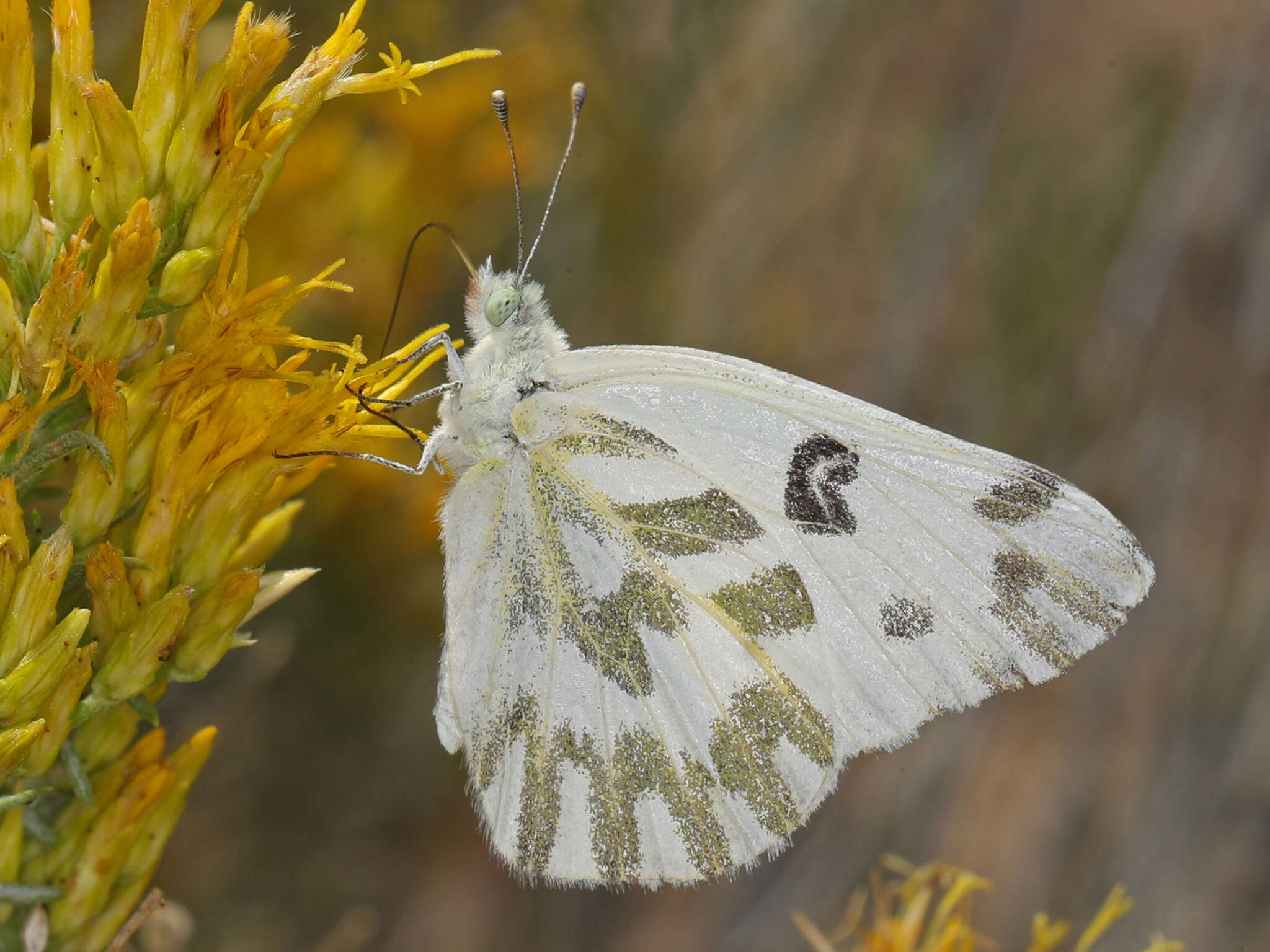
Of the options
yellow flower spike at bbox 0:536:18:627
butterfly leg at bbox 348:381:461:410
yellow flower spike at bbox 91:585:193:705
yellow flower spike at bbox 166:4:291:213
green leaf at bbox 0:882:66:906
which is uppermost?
yellow flower spike at bbox 166:4:291:213

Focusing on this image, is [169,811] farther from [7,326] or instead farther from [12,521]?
[7,326]

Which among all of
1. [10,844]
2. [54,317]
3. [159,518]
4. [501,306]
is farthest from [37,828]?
[501,306]

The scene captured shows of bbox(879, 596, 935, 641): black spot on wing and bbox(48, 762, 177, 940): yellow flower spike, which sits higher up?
bbox(879, 596, 935, 641): black spot on wing

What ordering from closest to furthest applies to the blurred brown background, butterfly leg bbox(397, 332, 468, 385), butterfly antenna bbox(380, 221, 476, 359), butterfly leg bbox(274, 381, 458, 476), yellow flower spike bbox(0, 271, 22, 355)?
yellow flower spike bbox(0, 271, 22, 355) < butterfly leg bbox(274, 381, 458, 476) < butterfly leg bbox(397, 332, 468, 385) < butterfly antenna bbox(380, 221, 476, 359) < the blurred brown background

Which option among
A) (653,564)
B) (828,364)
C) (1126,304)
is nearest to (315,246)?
(653,564)

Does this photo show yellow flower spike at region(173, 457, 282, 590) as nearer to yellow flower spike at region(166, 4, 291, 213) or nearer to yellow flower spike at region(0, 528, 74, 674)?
yellow flower spike at region(0, 528, 74, 674)

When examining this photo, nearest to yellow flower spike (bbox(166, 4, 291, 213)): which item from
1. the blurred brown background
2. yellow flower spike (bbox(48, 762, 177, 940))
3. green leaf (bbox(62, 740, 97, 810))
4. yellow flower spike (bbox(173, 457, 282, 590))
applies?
yellow flower spike (bbox(173, 457, 282, 590))

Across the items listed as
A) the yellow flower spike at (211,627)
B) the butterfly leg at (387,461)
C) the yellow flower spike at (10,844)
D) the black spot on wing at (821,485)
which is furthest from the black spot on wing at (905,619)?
the yellow flower spike at (10,844)
